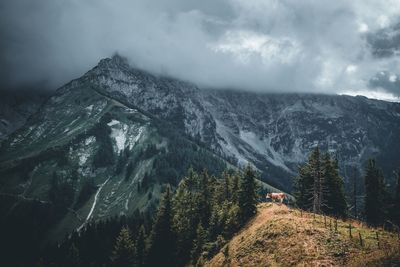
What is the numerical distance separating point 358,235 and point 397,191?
46.5 metres

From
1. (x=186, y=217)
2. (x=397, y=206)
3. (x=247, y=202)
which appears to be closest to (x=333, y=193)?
(x=397, y=206)

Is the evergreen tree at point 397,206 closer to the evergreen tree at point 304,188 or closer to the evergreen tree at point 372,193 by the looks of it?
the evergreen tree at point 372,193

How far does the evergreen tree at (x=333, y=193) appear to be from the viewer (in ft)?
251

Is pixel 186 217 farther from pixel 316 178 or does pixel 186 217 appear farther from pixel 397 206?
pixel 397 206

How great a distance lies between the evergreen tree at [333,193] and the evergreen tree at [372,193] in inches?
460

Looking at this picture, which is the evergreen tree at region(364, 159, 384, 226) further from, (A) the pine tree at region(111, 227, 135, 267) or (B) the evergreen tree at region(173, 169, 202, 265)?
(A) the pine tree at region(111, 227, 135, 267)

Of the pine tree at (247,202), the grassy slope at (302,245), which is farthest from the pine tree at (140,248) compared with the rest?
the grassy slope at (302,245)

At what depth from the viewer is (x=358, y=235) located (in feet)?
146

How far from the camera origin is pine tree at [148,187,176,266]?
85.0 meters

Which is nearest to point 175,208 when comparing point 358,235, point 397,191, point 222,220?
point 222,220

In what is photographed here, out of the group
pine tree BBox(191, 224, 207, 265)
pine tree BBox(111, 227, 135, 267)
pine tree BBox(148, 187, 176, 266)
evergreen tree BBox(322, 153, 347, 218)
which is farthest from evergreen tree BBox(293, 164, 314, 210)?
pine tree BBox(111, 227, 135, 267)

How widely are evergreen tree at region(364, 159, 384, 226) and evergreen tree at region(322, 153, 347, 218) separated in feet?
38.3

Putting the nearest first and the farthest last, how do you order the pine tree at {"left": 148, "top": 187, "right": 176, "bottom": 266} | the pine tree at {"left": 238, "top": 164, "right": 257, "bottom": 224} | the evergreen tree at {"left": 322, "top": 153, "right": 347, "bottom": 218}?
the pine tree at {"left": 238, "top": 164, "right": 257, "bottom": 224} < the evergreen tree at {"left": 322, "top": 153, "right": 347, "bottom": 218} < the pine tree at {"left": 148, "top": 187, "right": 176, "bottom": 266}

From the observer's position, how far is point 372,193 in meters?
87.2
